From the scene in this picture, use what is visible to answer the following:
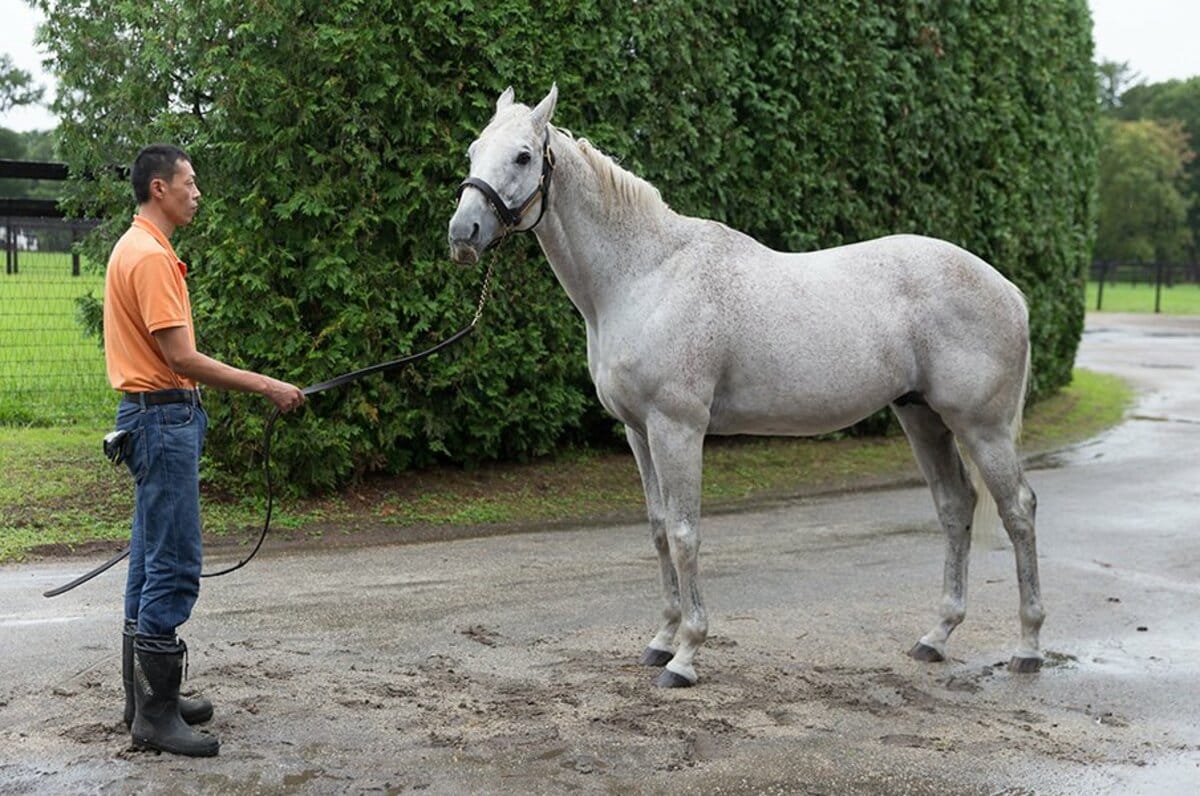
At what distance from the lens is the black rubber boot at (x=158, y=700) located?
4.23 metres

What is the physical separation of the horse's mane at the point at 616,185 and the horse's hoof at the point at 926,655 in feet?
7.82

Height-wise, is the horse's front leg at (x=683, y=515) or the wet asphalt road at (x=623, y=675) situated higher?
the horse's front leg at (x=683, y=515)

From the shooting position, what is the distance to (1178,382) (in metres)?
17.9

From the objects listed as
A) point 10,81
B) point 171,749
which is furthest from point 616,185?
point 10,81

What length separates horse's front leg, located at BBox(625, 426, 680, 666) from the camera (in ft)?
18.0

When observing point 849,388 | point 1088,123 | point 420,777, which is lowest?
point 420,777

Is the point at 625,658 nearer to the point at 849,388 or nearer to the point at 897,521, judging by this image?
the point at 849,388

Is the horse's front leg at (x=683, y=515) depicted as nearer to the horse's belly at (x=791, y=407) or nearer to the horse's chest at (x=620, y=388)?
the horse's chest at (x=620, y=388)

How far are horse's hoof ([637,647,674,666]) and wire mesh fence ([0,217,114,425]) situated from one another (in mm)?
6660

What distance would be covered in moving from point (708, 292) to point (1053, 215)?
9429mm

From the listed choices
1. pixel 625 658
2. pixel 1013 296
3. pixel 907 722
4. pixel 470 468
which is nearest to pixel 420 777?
pixel 625 658

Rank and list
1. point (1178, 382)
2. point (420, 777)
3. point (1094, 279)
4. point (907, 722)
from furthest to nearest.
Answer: point (1094, 279)
point (1178, 382)
point (907, 722)
point (420, 777)

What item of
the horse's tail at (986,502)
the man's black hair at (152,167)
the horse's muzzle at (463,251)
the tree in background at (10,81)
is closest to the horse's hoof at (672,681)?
the horse's tail at (986,502)

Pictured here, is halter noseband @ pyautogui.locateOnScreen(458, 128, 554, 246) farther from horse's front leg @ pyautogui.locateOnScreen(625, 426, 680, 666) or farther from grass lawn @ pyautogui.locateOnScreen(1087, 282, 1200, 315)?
grass lawn @ pyautogui.locateOnScreen(1087, 282, 1200, 315)
